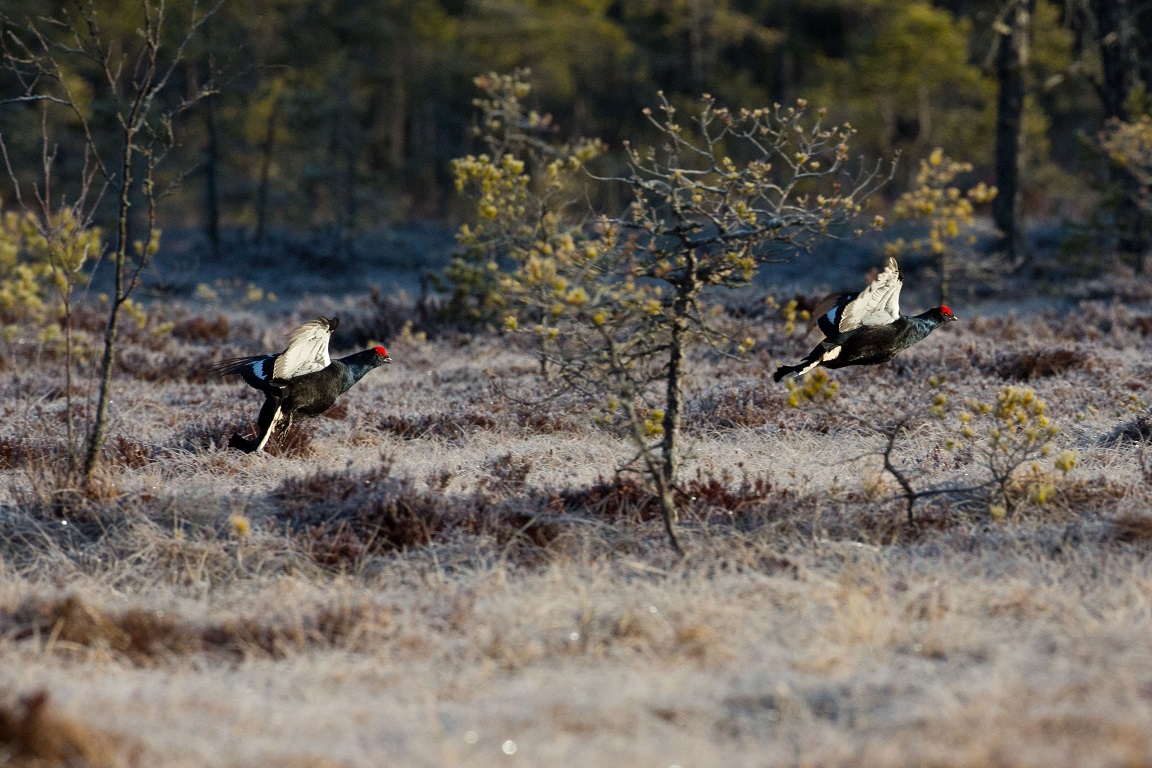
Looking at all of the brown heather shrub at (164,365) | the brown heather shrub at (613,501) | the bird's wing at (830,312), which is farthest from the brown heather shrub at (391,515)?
the brown heather shrub at (164,365)

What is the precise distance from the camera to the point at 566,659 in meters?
4.18

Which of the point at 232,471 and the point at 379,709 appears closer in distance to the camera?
the point at 379,709

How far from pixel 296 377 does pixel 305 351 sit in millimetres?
191

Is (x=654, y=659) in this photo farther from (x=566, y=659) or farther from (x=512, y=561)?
(x=512, y=561)

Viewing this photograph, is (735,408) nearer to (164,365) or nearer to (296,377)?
(296,377)

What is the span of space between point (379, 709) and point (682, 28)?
26213 millimetres

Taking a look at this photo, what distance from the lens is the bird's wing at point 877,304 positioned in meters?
6.24

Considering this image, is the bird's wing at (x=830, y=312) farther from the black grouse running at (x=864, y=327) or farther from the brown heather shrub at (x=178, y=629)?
the brown heather shrub at (x=178, y=629)

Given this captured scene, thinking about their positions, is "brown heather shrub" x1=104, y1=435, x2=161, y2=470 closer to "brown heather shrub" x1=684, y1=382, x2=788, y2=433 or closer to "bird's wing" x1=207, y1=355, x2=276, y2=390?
"bird's wing" x1=207, y1=355, x2=276, y2=390

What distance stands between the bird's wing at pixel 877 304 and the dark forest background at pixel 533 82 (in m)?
13.6

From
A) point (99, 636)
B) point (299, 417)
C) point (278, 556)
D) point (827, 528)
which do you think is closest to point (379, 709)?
point (99, 636)

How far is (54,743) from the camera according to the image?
11.3ft

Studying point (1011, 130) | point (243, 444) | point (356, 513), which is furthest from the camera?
point (1011, 130)

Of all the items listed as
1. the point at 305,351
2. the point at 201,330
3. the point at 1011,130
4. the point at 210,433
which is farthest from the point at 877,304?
the point at 1011,130
